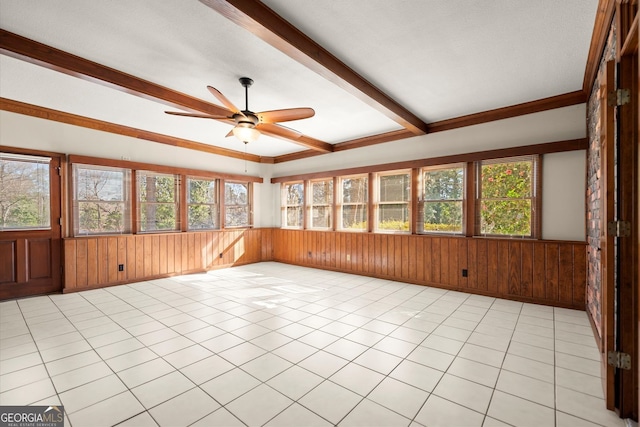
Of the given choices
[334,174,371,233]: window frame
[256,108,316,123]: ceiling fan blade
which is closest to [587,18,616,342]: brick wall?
[256,108,316,123]: ceiling fan blade

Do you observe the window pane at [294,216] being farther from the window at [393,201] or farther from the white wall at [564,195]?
the white wall at [564,195]

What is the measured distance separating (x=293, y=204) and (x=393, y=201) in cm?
288

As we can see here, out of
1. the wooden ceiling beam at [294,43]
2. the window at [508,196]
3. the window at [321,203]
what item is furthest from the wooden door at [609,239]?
the window at [321,203]

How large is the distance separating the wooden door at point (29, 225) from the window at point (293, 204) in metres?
4.53

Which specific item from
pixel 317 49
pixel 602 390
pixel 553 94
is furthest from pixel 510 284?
pixel 317 49

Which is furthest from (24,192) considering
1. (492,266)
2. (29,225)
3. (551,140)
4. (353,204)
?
(551,140)

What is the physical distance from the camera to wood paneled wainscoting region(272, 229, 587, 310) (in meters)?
3.87

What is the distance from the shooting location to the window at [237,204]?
707 cm

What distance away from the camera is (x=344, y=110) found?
4.39m

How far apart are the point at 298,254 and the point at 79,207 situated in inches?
174

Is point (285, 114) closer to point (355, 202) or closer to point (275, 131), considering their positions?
point (275, 131)

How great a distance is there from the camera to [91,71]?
3039 millimetres

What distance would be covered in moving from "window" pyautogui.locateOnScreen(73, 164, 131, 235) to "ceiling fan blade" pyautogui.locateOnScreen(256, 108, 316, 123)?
3.63m

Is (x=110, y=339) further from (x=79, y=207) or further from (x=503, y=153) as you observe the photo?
(x=503, y=153)
